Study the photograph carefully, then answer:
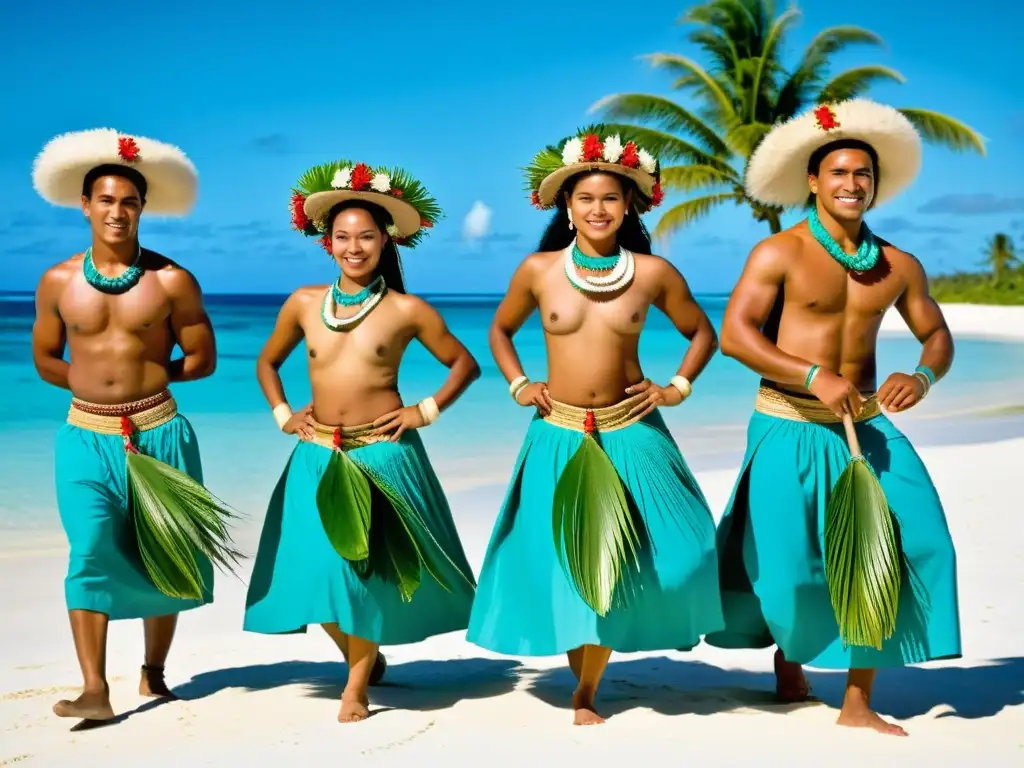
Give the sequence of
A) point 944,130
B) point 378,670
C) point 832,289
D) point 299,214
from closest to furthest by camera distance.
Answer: point 832,289
point 299,214
point 378,670
point 944,130

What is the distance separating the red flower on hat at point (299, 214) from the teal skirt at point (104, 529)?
0.85m

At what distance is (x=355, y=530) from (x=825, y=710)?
63.0 inches

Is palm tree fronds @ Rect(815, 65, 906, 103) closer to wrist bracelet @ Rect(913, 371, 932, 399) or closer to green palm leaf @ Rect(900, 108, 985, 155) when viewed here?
green palm leaf @ Rect(900, 108, 985, 155)

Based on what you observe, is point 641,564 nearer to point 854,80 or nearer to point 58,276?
point 58,276

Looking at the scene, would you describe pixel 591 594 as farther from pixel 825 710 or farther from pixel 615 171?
pixel 615 171

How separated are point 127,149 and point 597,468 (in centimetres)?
188

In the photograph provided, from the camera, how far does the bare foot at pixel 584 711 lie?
407cm

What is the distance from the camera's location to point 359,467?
427cm

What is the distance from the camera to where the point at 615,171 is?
4.25m

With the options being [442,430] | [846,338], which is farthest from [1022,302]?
[846,338]

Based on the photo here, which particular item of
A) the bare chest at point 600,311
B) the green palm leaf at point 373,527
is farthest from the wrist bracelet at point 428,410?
the bare chest at point 600,311

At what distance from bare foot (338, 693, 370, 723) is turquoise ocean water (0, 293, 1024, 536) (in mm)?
4705

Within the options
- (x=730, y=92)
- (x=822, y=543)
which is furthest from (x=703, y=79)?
(x=822, y=543)

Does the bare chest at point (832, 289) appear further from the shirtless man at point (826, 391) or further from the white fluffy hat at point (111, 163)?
the white fluffy hat at point (111, 163)
